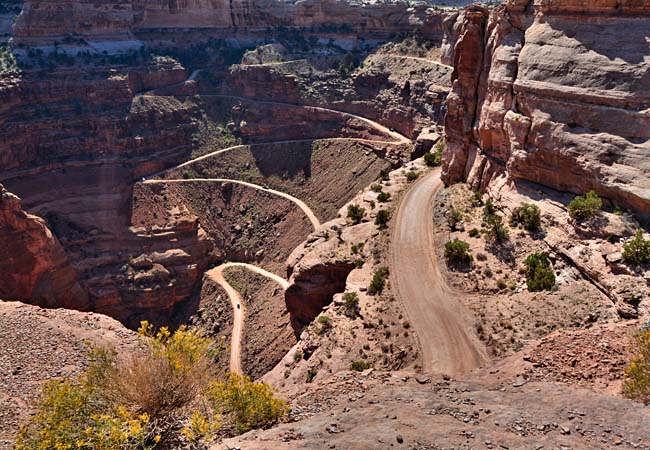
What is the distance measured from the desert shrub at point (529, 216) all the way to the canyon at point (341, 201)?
0.57 m

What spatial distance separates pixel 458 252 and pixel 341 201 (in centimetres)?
3529

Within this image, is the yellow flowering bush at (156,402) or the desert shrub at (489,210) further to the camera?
the desert shrub at (489,210)

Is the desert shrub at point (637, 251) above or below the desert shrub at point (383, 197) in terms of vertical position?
above

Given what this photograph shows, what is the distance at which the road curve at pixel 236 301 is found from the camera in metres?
50.0

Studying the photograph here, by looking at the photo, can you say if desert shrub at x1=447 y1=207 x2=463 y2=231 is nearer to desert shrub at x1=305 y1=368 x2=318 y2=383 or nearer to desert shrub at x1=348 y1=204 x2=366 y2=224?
desert shrub at x1=348 y1=204 x2=366 y2=224

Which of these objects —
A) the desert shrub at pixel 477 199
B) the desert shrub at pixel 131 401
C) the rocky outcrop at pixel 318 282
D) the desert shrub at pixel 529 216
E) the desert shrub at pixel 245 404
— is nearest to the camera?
the desert shrub at pixel 131 401

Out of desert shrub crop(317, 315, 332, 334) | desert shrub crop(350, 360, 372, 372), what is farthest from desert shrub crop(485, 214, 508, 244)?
desert shrub crop(350, 360, 372, 372)

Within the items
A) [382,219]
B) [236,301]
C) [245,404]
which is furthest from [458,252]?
[236,301]

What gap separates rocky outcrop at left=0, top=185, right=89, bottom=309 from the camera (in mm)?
49250

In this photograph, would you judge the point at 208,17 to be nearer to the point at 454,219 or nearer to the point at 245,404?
the point at 454,219

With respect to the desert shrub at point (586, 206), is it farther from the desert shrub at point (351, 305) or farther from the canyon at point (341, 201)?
the desert shrub at point (351, 305)

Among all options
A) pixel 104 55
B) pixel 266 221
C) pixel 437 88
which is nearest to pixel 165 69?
pixel 104 55

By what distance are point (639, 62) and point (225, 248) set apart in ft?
181

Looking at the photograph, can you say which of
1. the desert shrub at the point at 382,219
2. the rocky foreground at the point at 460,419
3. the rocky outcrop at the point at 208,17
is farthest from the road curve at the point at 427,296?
the rocky outcrop at the point at 208,17
